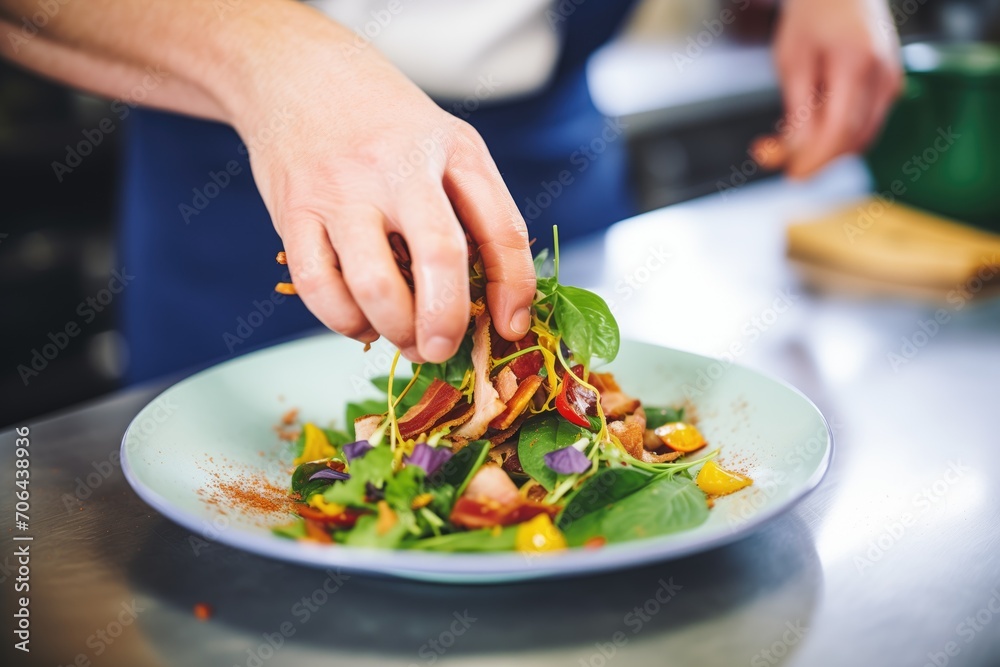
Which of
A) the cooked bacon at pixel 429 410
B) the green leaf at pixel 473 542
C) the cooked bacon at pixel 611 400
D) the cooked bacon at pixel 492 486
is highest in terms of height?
the green leaf at pixel 473 542

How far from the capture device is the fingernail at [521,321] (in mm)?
854

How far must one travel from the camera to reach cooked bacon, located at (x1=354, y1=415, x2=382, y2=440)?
35.3 inches

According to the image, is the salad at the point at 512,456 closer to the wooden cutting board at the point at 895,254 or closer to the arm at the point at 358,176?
the arm at the point at 358,176

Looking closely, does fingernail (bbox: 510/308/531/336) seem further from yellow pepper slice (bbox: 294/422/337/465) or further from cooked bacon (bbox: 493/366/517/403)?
yellow pepper slice (bbox: 294/422/337/465)

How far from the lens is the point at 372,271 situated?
0.73 m

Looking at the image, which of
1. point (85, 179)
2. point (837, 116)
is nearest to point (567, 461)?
point (837, 116)

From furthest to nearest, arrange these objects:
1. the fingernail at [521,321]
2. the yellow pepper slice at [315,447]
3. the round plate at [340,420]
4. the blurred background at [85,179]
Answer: the blurred background at [85,179] < the yellow pepper slice at [315,447] < the fingernail at [521,321] < the round plate at [340,420]

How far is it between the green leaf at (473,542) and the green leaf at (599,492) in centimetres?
7

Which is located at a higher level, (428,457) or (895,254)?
(428,457)

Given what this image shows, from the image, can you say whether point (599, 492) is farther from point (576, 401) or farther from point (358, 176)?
point (358, 176)

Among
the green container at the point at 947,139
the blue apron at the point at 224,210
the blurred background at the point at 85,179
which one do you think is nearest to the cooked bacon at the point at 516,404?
the blue apron at the point at 224,210

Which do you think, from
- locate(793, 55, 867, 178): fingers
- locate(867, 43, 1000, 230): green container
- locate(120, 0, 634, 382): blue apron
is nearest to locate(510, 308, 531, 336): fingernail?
locate(120, 0, 634, 382): blue apron

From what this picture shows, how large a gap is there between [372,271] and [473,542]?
0.23 meters

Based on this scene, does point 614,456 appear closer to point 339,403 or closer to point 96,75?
point 339,403
